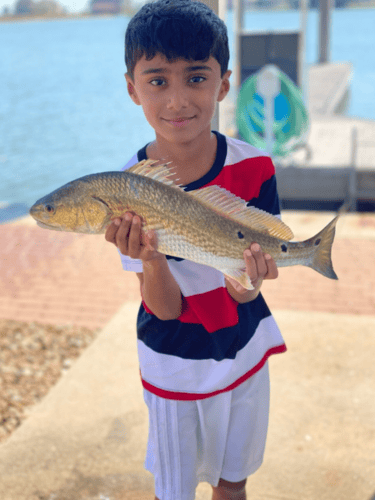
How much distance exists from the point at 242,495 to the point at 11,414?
2130 mm

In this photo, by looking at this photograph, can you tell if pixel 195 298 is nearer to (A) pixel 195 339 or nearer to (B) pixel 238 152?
(A) pixel 195 339

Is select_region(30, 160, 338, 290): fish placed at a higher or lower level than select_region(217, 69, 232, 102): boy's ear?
lower

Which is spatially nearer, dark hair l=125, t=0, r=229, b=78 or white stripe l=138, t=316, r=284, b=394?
dark hair l=125, t=0, r=229, b=78

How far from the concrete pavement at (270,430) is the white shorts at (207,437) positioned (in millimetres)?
846

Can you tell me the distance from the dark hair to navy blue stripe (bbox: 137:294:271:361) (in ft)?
2.94

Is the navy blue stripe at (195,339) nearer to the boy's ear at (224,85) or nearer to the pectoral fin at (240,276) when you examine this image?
the pectoral fin at (240,276)

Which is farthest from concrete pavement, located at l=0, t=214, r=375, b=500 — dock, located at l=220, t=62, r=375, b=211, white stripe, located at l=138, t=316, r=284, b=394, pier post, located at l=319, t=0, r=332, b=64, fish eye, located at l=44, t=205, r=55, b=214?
pier post, located at l=319, t=0, r=332, b=64

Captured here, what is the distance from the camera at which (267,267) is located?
1762 millimetres

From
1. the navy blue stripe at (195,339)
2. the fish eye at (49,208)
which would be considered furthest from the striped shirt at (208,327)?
the fish eye at (49,208)

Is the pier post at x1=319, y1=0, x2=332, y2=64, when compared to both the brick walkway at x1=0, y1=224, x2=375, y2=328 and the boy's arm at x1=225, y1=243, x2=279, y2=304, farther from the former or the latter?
the boy's arm at x1=225, y1=243, x2=279, y2=304

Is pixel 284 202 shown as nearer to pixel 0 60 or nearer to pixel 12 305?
pixel 12 305

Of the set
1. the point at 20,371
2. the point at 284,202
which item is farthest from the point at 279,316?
the point at 284,202

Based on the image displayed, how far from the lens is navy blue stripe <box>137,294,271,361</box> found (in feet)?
6.65

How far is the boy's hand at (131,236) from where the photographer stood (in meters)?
1.65
